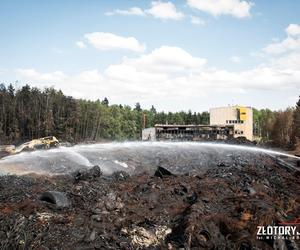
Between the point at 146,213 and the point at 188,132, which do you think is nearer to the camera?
the point at 146,213

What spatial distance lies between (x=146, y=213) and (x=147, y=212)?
19 centimetres

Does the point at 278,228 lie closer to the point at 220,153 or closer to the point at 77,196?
the point at 77,196

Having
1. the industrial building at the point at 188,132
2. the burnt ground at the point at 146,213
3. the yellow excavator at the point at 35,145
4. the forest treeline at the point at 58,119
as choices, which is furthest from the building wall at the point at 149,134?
the burnt ground at the point at 146,213

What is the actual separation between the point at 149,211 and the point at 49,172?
44.9 ft

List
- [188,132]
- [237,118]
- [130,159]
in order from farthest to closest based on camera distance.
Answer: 1. [237,118]
2. [188,132]
3. [130,159]

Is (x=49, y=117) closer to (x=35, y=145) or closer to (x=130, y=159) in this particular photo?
(x=35, y=145)

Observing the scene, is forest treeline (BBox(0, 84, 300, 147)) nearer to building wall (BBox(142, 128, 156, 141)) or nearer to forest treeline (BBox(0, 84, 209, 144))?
forest treeline (BBox(0, 84, 209, 144))

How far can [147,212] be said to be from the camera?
16.6 m

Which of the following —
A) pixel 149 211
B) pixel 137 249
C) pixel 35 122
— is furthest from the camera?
pixel 35 122

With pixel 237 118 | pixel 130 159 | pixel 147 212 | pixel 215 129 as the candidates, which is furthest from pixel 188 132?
pixel 147 212

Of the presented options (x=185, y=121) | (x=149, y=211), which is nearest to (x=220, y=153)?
(x=149, y=211)

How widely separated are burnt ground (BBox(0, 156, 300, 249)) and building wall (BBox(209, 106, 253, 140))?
2874 inches

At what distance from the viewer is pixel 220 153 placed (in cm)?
3659

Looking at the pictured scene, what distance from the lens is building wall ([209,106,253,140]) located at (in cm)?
9462
